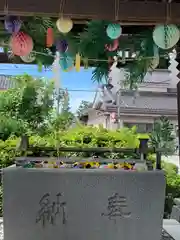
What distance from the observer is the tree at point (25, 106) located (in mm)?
4391

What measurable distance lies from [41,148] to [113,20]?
1.31m

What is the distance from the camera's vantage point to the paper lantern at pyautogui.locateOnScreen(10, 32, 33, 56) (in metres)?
1.90

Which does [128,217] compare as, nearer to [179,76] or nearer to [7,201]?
[7,201]

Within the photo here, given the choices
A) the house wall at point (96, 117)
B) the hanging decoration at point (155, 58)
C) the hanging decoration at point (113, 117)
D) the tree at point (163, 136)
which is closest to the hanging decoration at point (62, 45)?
the hanging decoration at point (155, 58)

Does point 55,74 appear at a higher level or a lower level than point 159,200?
higher

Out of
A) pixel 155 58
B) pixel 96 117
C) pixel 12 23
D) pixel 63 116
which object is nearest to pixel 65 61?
pixel 12 23

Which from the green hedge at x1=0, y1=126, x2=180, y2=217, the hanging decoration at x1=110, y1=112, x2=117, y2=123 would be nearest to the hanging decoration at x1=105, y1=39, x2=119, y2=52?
the green hedge at x1=0, y1=126, x2=180, y2=217

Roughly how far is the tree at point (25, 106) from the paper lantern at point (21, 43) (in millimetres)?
2196

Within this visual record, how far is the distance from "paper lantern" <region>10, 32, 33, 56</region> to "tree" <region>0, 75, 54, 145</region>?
2196 mm

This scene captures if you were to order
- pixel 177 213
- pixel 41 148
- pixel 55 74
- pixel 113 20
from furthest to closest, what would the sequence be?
1. pixel 177 213
2. pixel 41 148
3. pixel 55 74
4. pixel 113 20

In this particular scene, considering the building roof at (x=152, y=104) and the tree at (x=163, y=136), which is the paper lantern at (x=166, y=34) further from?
the building roof at (x=152, y=104)

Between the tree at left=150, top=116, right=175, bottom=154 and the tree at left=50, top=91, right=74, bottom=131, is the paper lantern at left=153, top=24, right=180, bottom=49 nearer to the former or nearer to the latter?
the tree at left=50, top=91, right=74, bottom=131

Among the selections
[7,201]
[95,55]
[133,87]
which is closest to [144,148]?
[133,87]

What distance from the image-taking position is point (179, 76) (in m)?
2.26
